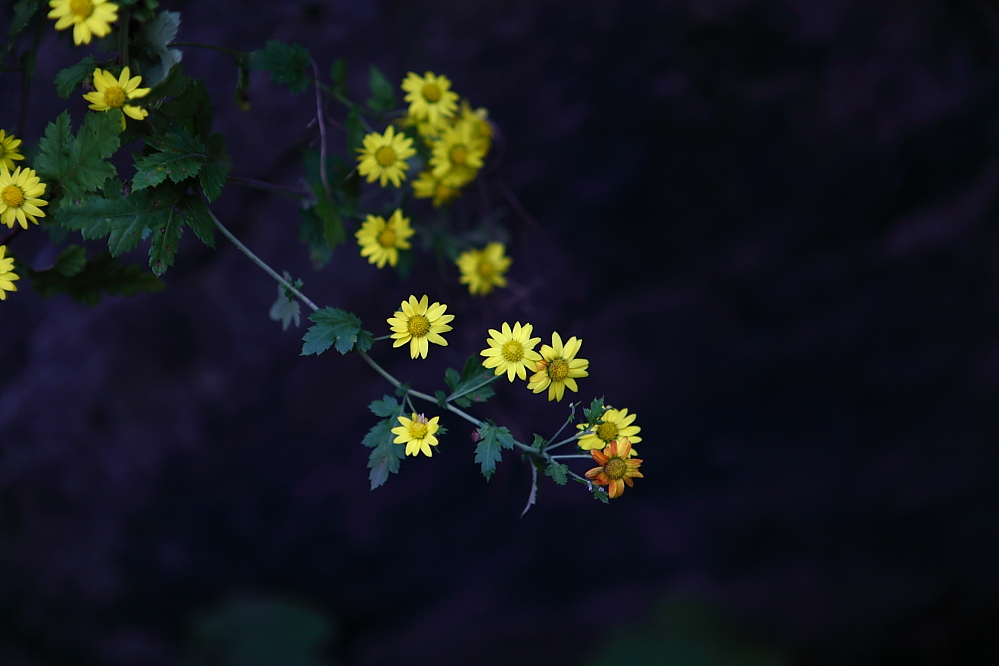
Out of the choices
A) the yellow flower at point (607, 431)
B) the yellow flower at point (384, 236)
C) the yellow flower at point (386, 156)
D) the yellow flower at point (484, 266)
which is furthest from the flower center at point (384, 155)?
the yellow flower at point (607, 431)

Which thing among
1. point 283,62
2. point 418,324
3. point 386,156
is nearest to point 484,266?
point 386,156

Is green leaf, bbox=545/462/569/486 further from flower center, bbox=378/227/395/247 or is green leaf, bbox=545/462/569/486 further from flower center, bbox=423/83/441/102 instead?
flower center, bbox=423/83/441/102

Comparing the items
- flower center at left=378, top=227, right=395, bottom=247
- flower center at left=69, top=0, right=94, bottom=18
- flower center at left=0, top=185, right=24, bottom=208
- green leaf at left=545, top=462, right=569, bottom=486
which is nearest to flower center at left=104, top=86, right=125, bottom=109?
flower center at left=69, top=0, right=94, bottom=18

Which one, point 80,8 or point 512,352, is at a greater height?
point 80,8

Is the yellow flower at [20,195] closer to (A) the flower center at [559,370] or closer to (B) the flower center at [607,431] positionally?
(A) the flower center at [559,370]

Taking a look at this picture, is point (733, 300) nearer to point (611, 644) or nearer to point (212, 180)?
point (611, 644)

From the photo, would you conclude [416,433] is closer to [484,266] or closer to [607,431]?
[607,431]

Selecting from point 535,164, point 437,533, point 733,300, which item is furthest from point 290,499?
point 733,300
